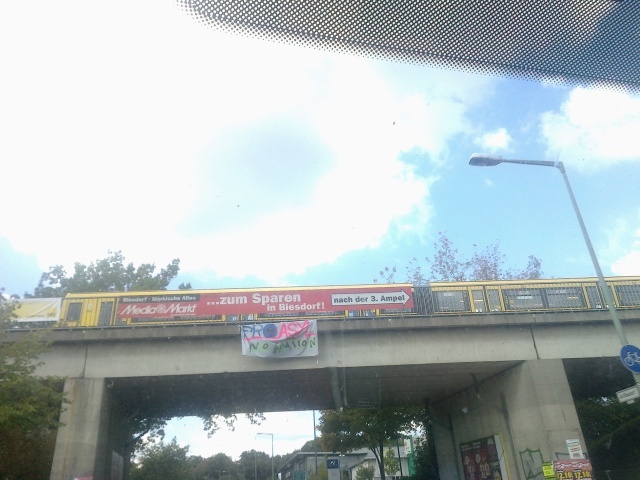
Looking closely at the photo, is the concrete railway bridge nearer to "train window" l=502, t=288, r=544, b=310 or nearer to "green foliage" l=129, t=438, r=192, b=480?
"train window" l=502, t=288, r=544, b=310

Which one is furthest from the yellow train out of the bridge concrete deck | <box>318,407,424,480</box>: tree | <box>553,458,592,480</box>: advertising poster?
<box>318,407,424,480</box>: tree

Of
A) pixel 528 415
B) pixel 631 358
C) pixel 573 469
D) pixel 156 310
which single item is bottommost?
pixel 573 469

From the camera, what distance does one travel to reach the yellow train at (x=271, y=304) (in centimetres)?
2127

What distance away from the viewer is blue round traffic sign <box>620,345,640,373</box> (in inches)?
502

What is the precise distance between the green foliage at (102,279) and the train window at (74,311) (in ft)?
54.7

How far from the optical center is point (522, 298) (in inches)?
878

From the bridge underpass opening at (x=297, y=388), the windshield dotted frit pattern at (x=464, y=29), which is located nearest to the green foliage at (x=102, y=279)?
the bridge underpass opening at (x=297, y=388)

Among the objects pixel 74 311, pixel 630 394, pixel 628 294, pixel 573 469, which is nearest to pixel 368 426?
pixel 573 469

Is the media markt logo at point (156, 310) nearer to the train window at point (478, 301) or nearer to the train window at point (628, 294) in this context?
the train window at point (478, 301)

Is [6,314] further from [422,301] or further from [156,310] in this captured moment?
[422,301]

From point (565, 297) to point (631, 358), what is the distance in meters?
9.72

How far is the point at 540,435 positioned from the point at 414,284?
283 inches

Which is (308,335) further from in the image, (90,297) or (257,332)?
(90,297)

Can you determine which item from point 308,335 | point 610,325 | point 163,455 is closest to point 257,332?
point 308,335
